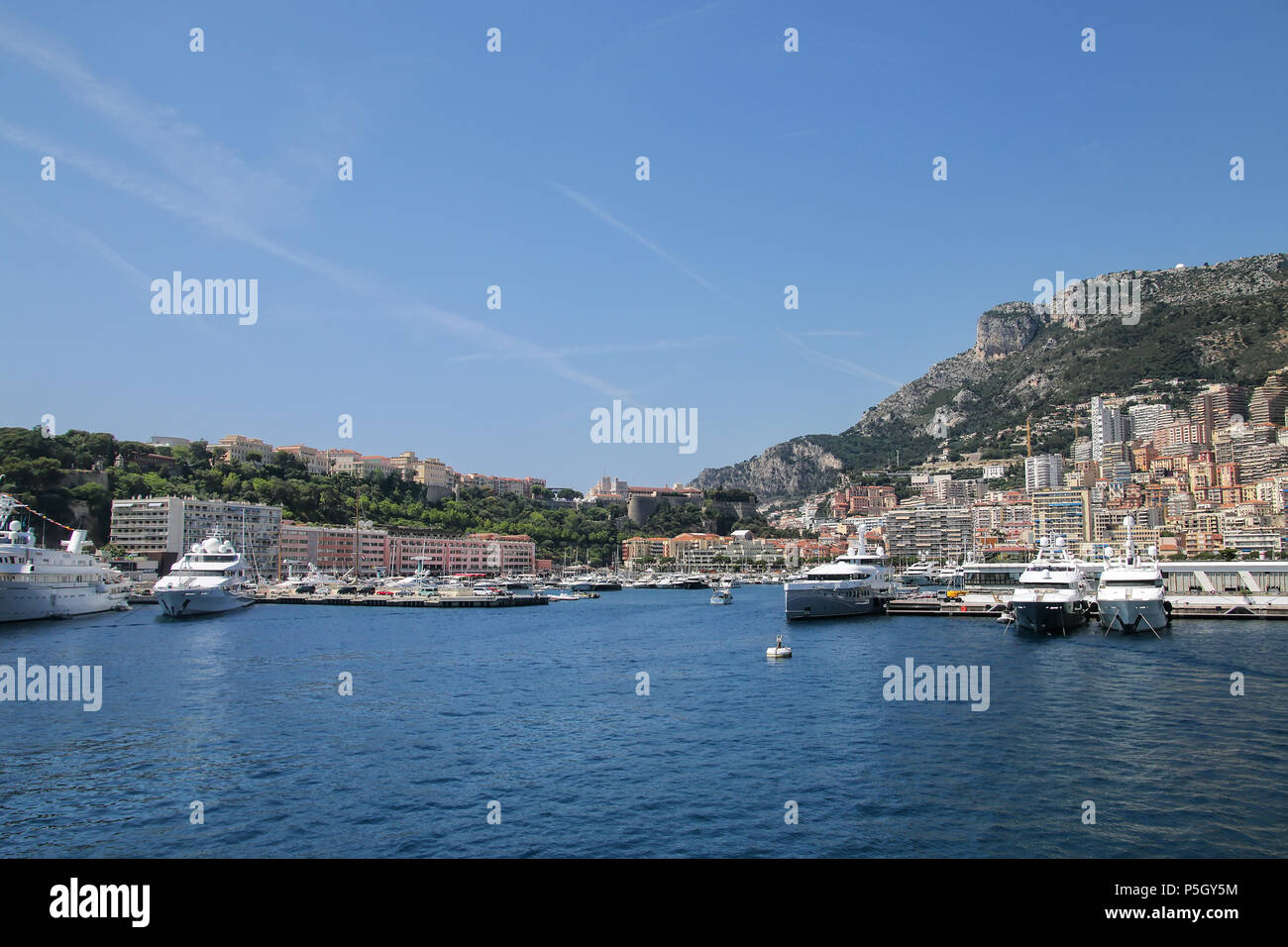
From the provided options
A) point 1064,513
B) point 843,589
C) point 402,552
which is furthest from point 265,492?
point 1064,513

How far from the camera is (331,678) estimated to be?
105ft

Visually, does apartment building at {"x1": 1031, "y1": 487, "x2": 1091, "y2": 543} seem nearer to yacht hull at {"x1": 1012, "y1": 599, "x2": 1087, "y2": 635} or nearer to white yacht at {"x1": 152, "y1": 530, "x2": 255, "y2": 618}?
yacht hull at {"x1": 1012, "y1": 599, "x2": 1087, "y2": 635}

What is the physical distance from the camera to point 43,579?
5844cm

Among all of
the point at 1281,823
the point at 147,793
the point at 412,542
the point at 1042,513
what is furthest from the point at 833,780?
the point at 1042,513

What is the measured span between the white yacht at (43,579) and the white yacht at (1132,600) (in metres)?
65.9

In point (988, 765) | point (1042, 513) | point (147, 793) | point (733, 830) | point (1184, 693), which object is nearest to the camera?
point (733, 830)

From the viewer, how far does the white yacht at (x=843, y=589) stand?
59.9m

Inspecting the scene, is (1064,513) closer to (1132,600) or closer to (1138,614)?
(1138,614)

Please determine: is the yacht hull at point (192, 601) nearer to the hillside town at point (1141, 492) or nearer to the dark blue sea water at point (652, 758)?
the dark blue sea water at point (652, 758)

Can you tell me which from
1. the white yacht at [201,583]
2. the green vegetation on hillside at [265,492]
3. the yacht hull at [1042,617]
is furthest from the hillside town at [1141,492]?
the white yacht at [201,583]

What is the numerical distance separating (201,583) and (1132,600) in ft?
206

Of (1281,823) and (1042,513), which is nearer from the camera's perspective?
(1281,823)
